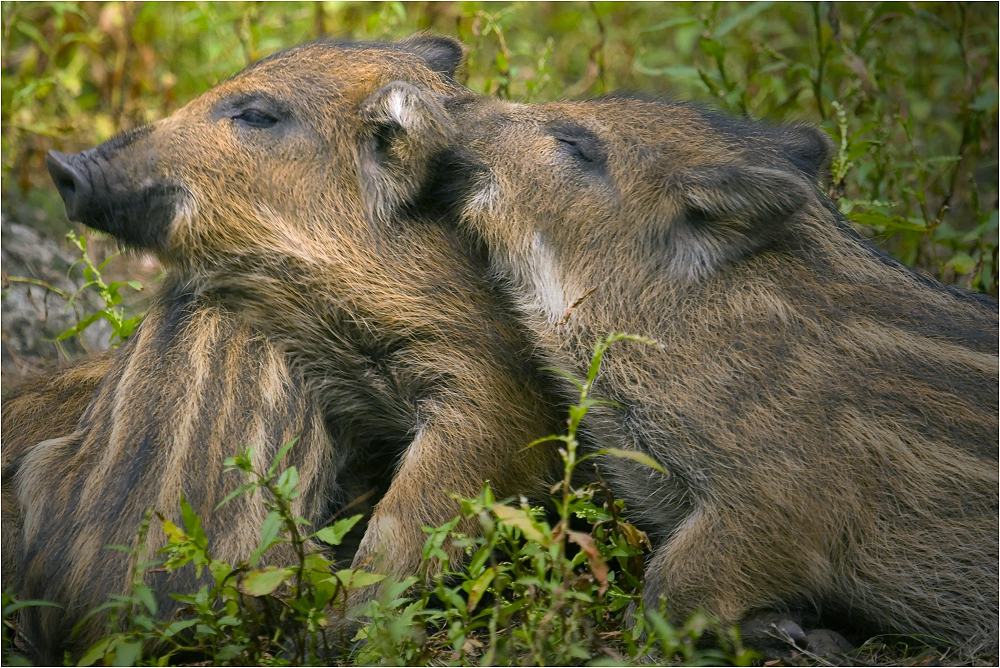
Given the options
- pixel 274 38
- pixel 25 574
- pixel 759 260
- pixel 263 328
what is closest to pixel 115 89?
pixel 274 38

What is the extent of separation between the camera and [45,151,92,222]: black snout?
3.25 metres

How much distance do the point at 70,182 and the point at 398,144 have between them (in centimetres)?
106

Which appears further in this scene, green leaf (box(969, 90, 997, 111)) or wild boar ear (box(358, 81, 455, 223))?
green leaf (box(969, 90, 997, 111))

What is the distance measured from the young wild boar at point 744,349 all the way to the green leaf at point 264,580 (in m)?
1.01

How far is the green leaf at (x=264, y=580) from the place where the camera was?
7.72 ft

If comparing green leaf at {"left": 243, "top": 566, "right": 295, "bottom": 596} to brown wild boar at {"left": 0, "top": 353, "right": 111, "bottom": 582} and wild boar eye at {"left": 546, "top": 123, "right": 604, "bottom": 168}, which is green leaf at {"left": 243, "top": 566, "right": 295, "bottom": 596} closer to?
brown wild boar at {"left": 0, "top": 353, "right": 111, "bottom": 582}

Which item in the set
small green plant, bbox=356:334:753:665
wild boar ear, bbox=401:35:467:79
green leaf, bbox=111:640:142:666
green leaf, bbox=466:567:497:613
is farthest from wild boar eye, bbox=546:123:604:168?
green leaf, bbox=111:640:142:666

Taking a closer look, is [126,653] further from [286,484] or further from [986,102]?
[986,102]

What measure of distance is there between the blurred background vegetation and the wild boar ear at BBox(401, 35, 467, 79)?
517 millimetres

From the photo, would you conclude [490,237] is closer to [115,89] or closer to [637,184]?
[637,184]

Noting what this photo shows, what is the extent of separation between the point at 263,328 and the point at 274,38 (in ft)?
9.36

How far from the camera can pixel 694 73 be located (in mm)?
4523

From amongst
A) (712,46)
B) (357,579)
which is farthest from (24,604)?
(712,46)

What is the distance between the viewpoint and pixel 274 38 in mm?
5602
